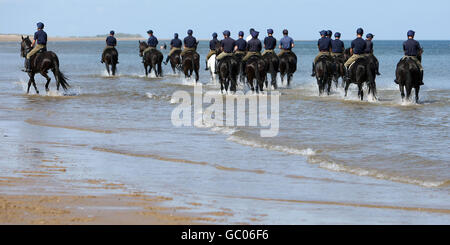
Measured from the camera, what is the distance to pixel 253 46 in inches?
891

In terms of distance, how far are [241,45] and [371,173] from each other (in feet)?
44.5

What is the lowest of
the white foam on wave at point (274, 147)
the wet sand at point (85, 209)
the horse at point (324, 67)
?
the white foam on wave at point (274, 147)

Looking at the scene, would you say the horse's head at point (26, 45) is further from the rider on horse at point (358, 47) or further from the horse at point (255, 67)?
the rider on horse at point (358, 47)

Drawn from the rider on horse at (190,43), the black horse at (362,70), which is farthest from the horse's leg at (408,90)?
the rider on horse at (190,43)

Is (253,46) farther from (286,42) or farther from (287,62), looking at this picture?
(287,62)

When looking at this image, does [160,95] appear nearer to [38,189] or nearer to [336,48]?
[336,48]

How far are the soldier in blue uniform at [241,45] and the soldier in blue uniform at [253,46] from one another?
1.42 feet

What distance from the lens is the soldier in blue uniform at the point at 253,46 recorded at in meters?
22.5

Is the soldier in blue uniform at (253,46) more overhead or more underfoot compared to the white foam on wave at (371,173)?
more overhead

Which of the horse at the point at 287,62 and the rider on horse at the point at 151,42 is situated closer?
the horse at the point at 287,62

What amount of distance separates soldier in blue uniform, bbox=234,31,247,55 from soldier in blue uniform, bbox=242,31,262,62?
0.43 meters

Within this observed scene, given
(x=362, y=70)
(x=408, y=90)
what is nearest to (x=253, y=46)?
(x=362, y=70)

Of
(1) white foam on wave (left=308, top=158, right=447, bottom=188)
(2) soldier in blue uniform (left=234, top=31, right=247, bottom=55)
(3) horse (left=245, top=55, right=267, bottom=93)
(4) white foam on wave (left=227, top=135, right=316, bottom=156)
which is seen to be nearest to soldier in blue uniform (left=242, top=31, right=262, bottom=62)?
(3) horse (left=245, top=55, right=267, bottom=93)

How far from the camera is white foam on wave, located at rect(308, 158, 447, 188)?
9570mm
